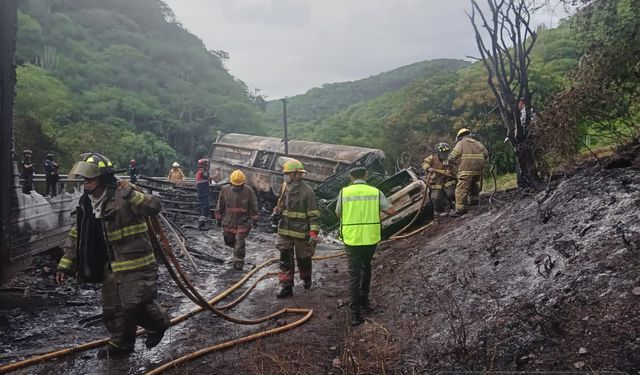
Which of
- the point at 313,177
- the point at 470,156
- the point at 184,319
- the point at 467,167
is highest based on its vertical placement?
the point at 470,156

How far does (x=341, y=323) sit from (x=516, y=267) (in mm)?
1780

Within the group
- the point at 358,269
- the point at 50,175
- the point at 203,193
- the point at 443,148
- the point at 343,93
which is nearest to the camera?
the point at 358,269

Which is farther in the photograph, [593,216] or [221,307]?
[221,307]

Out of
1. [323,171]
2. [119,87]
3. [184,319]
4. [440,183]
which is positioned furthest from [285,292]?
[119,87]

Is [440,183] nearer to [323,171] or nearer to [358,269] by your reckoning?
[358,269]

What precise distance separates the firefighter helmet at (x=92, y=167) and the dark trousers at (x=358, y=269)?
7.80 ft

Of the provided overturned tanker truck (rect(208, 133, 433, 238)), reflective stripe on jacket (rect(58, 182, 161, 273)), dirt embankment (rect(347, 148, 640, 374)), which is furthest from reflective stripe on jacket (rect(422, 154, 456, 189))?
reflective stripe on jacket (rect(58, 182, 161, 273))

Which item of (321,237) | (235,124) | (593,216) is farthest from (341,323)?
(235,124)

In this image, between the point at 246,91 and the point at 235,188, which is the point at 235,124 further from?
the point at 235,188

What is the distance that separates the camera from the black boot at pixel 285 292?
20.4 feet

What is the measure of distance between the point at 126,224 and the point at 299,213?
2.60 m

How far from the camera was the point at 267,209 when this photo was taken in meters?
14.9

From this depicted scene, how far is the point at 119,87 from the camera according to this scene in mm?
39438

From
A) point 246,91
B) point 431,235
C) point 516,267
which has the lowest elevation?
point 431,235
